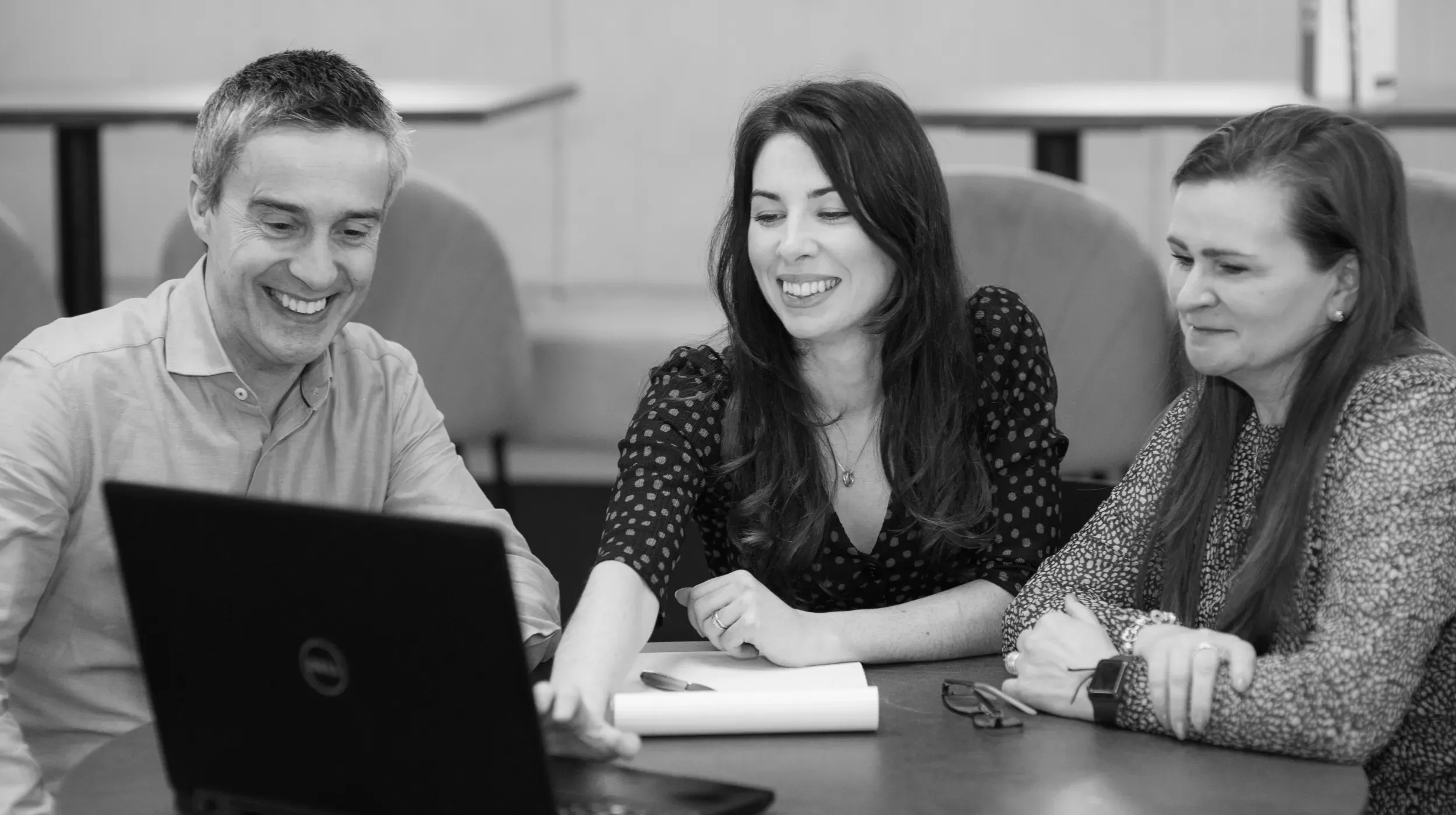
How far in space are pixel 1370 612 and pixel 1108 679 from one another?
0.22 metres

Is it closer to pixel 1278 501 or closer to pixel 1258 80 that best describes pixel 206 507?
pixel 1278 501

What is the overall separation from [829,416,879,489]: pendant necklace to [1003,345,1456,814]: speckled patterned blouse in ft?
1.02

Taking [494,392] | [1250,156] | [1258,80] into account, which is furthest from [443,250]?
[1258,80]

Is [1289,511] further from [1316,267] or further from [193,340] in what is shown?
[193,340]

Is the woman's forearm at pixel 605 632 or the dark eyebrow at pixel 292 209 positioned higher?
the dark eyebrow at pixel 292 209

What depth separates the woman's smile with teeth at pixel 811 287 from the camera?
175 cm

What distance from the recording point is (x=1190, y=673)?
1.33 metres

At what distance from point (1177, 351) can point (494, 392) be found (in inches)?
58.8

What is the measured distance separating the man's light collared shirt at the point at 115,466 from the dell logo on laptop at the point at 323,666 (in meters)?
0.49

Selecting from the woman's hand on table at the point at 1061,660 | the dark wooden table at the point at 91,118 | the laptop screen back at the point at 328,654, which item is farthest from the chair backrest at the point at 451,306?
the laptop screen back at the point at 328,654

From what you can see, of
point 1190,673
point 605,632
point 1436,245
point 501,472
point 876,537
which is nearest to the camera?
point 1190,673

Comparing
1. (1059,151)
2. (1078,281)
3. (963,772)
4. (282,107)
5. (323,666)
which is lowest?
(963,772)

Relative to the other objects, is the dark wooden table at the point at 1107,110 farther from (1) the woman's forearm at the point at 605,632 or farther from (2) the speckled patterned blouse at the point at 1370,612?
(1) the woman's forearm at the point at 605,632

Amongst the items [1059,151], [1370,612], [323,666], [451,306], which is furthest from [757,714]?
[1059,151]
